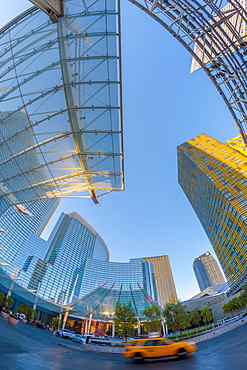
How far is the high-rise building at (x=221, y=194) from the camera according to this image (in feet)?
153

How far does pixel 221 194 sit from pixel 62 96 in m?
51.2

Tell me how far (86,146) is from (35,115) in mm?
3633

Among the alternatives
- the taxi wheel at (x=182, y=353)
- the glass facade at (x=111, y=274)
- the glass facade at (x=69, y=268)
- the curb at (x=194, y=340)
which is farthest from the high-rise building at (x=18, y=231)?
the taxi wheel at (x=182, y=353)

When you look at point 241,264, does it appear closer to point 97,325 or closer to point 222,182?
point 222,182

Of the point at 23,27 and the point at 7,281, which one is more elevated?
the point at 7,281

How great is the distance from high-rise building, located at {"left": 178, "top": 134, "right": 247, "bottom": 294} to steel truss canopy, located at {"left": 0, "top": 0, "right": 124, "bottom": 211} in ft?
144

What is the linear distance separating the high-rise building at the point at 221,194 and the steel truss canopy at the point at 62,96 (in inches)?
1729

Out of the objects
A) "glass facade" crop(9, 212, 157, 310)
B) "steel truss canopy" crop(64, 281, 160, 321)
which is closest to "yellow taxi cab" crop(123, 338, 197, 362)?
"steel truss canopy" crop(64, 281, 160, 321)

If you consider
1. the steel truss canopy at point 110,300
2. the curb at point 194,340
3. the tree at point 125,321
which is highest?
the steel truss canopy at point 110,300

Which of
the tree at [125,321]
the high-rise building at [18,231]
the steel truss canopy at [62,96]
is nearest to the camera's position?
the steel truss canopy at [62,96]

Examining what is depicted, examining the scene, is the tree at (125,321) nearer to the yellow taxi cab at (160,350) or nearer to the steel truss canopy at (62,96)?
the yellow taxi cab at (160,350)

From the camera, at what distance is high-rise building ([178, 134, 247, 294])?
4675cm

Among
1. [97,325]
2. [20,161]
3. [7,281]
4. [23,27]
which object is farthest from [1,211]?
[97,325]

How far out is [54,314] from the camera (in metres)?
70.2
